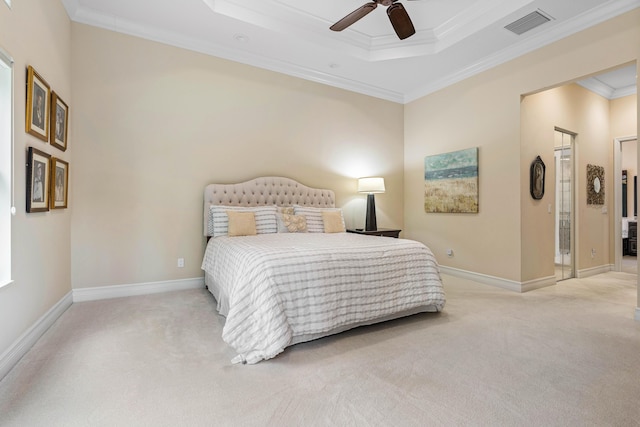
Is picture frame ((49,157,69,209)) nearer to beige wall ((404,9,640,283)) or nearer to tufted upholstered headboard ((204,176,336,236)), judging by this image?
tufted upholstered headboard ((204,176,336,236))

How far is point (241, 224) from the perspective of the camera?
3.72 meters

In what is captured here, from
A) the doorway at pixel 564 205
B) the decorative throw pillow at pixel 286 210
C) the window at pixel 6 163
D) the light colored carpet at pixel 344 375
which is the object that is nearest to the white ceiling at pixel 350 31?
the doorway at pixel 564 205

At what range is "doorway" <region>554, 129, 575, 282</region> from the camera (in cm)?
476

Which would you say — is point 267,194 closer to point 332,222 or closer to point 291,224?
point 291,224

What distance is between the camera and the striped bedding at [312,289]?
2.18 metres

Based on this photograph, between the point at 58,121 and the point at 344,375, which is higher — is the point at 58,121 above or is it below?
above

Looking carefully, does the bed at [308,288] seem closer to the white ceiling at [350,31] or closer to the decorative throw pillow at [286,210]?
the decorative throw pillow at [286,210]

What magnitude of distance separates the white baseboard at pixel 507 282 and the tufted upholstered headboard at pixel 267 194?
7.30 feet

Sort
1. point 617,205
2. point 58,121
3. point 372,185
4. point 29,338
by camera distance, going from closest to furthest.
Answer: point 29,338 → point 58,121 → point 372,185 → point 617,205

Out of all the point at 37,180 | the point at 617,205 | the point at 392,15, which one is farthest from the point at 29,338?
the point at 617,205

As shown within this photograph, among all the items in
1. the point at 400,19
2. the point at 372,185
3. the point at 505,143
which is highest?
the point at 400,19

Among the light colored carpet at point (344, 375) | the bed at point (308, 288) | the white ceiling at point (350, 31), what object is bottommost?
the light colored carpet at point (344, 375)

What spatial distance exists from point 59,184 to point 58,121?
0.58 meters

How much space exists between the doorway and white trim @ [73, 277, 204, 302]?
523cm
